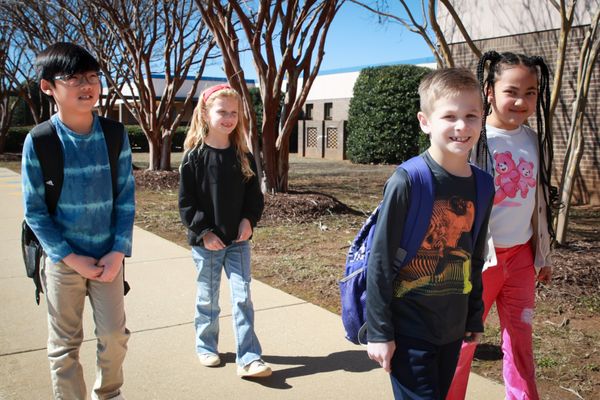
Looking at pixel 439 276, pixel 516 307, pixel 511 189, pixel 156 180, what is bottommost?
pixel 156 180

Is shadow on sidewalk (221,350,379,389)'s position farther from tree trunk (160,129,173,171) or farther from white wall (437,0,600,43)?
tree trunk (160,129,173,171)

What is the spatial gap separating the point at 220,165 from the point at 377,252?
5.24 ft

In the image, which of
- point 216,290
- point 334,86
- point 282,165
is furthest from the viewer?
point 334,86

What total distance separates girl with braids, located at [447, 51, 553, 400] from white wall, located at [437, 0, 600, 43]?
836 cm

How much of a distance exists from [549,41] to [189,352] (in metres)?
9.38

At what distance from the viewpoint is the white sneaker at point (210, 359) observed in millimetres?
3479

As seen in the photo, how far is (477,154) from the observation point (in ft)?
8.98

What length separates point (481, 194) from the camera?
224 cm

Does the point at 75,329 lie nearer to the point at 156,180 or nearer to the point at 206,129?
the point at 206,129

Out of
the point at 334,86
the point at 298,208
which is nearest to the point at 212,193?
the point at 298,208

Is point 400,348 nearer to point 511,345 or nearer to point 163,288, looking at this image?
point 511,345

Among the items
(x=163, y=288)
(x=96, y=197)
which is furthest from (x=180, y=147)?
(x=96, y=197)

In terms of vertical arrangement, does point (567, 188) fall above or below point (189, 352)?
above

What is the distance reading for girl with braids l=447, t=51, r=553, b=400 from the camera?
2.76m
